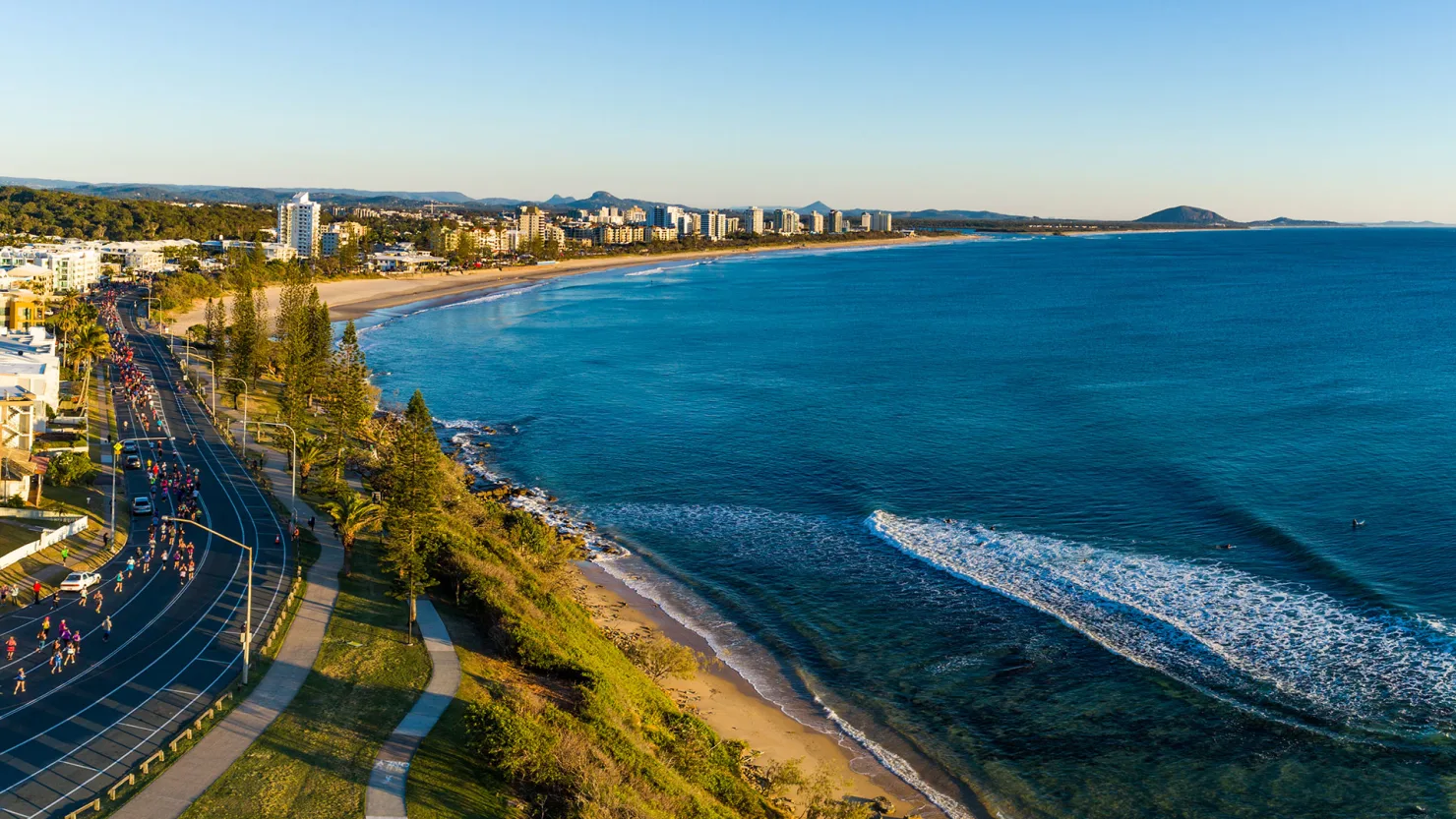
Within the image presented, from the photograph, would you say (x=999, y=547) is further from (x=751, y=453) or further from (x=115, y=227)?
(x=115, y=227)

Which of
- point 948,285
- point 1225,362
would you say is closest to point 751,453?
point 1225,362

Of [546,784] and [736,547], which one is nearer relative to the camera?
[546,784]

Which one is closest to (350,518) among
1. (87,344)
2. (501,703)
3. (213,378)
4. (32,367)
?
(501,703)

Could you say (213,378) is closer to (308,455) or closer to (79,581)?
(308,455)

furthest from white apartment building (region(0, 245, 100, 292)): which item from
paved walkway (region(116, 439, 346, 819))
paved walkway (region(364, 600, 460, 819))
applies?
paved walkway (region(364, 600, 460, 819))

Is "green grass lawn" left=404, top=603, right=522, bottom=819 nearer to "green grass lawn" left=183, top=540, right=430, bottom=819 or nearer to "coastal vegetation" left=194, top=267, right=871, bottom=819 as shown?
"coastal vegetation" left=194, top=267, right=871, bottom=819

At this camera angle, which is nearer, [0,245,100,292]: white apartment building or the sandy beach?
[0,245,100,292]: white apartment building

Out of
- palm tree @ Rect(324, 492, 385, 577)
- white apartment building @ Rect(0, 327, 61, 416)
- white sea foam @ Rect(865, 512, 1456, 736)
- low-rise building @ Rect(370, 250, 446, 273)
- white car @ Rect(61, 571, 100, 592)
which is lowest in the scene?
white sea foam @ Rect(865, 512, 1456, 736)
